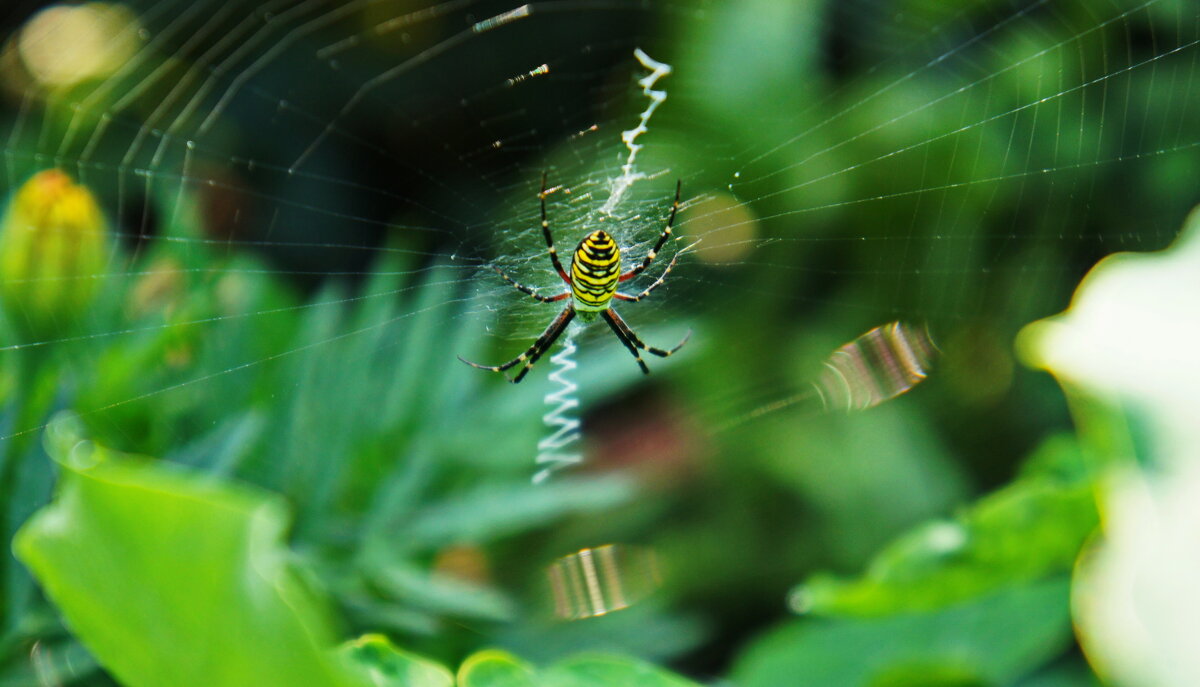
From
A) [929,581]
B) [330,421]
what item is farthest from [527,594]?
[929,581]

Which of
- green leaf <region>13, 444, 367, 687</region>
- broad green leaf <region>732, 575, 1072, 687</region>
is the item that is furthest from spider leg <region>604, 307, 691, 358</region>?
green leaf <region>13, 444, 367, 687</region>

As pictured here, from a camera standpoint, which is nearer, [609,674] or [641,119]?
[609,674]

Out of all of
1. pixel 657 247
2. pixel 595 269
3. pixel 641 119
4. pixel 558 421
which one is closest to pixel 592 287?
pixel 595 269

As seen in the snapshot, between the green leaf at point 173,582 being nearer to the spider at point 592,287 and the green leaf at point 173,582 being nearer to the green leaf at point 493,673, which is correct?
the green leaf at point 493,673

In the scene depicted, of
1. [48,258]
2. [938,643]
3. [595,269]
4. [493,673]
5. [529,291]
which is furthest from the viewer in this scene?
[529,291]

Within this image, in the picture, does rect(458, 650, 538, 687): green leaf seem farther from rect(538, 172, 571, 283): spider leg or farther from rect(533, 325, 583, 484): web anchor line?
rect(538, 172, 571, 283): spider leg

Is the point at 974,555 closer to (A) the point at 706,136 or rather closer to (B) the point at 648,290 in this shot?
(A) the point at 706,136

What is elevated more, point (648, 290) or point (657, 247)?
point (657, 247)
